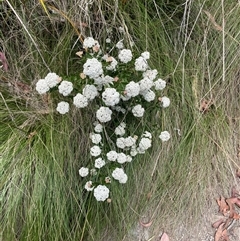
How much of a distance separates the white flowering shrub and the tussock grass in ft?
0.40

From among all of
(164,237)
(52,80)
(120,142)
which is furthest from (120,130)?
(164,237)

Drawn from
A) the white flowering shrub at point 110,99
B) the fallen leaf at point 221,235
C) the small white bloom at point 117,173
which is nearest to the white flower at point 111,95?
the white flowering shrub at point 110,99

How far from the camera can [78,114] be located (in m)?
1.26

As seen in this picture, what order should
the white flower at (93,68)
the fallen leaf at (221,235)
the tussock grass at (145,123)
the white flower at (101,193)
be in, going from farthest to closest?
the fallen leaf at (221,235) < the tussock grass at (145,123) < the white flower at (101,193) < the white flower at (93,68)

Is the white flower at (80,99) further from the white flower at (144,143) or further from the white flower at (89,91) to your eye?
the white flower at (144,143)

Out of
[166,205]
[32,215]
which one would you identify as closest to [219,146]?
[166,205]

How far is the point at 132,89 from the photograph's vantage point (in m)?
0.97

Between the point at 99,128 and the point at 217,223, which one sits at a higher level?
the point at 99,128

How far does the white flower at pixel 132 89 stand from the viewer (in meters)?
0.97

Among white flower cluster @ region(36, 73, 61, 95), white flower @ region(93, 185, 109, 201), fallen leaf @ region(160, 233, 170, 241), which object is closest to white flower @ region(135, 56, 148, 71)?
white flower cluster @ region(36, 73, 61, 95)

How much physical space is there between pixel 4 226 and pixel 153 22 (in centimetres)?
88

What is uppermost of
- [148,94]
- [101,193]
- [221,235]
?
[148,94]

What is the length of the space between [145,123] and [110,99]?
303mm

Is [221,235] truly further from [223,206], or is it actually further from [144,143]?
[144,143]
